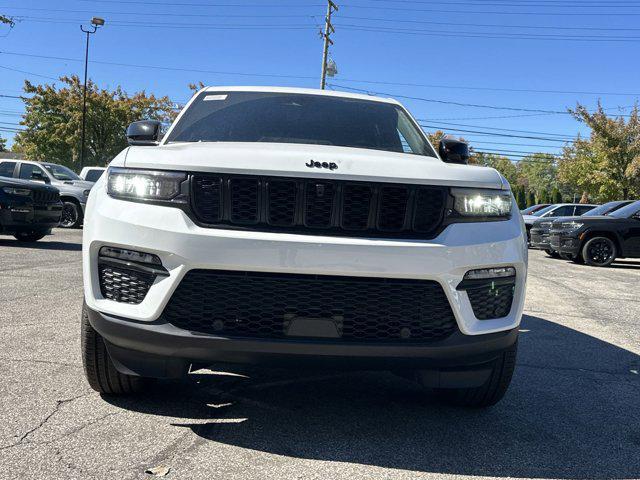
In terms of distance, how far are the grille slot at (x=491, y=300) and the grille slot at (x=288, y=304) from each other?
0.80ft

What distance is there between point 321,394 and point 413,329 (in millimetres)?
1029

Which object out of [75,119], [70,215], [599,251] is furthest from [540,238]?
[75,119]

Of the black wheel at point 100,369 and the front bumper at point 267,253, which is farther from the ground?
the front bumper at point 267,253

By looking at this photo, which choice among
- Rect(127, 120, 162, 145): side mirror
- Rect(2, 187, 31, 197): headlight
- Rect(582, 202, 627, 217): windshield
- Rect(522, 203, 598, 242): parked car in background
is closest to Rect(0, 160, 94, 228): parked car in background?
Rect(2, 187, 31, 197): headlight

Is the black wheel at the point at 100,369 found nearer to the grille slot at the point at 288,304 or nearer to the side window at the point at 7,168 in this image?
the grille slot at the point at 288,304

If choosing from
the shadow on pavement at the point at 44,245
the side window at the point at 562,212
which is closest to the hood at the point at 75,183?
the shadow on pavement at the point at 44,245

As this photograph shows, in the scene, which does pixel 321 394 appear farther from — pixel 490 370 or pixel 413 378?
pixel 490 370

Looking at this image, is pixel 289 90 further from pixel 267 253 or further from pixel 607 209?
pixel 607 209

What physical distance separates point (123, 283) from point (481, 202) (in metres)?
1.67

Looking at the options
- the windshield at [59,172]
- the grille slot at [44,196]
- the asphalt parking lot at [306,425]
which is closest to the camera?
the asphalt parking lot at [306,425]

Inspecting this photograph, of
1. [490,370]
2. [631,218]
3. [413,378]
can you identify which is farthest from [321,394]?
[631,218]

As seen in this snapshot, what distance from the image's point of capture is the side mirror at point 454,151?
375cm

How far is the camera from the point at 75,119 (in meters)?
43.7

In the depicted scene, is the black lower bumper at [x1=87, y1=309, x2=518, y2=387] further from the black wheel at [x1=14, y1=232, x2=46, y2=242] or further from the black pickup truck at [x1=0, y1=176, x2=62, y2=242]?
the black wheel at [x1=14, y1=232, x2=46, y2=242]
